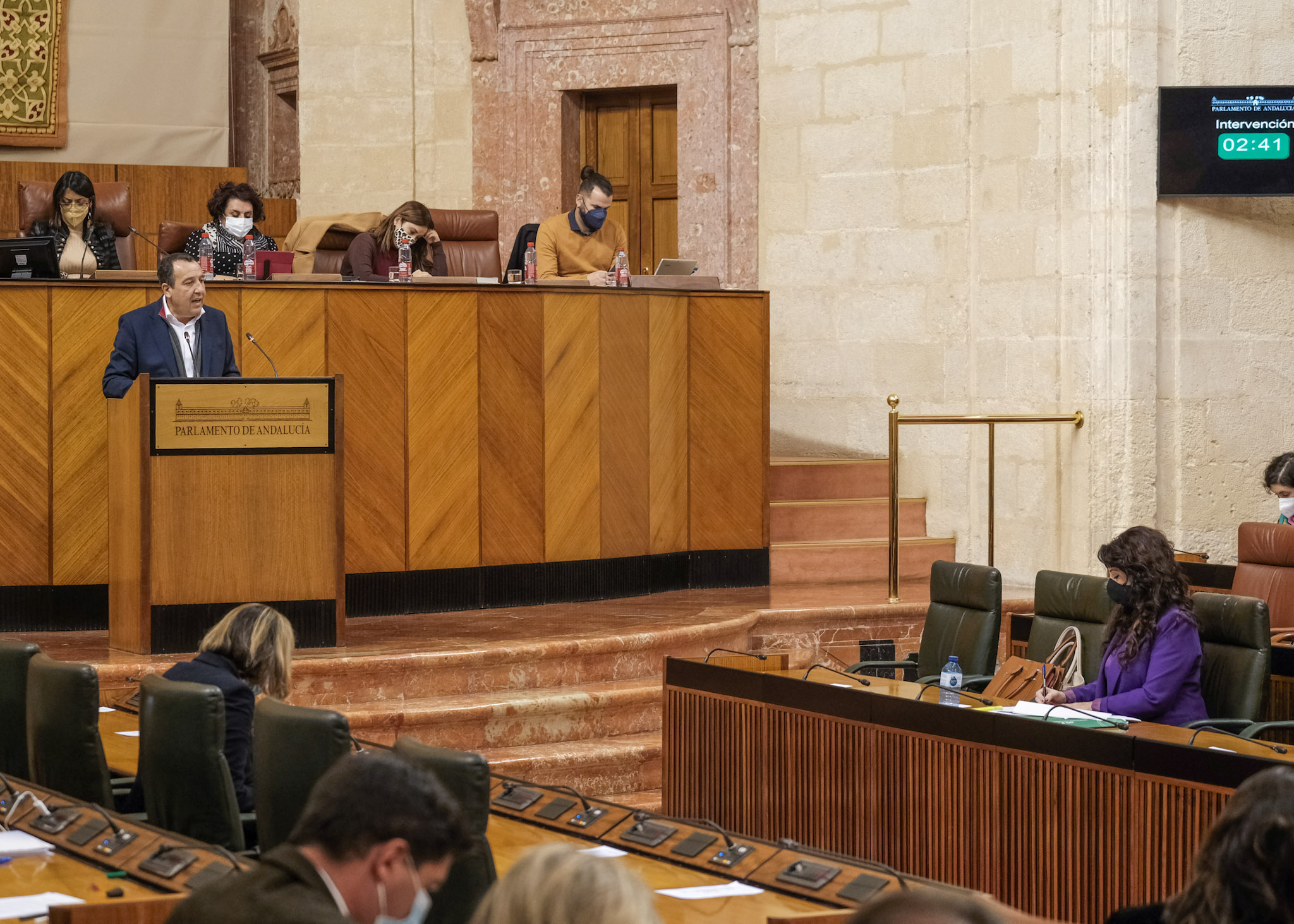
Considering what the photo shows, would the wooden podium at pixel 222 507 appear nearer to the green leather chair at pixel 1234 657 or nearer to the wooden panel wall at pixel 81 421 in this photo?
the wooden panel wall at pixel 81 421

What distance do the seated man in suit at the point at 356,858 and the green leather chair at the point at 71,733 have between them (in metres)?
1.79

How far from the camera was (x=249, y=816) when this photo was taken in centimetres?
394

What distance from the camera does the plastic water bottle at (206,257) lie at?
23.0ft

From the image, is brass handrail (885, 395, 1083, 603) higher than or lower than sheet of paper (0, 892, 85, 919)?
higher

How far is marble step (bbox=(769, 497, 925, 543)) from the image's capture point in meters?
8.74

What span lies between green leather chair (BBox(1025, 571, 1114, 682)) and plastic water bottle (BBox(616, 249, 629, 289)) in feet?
9.12

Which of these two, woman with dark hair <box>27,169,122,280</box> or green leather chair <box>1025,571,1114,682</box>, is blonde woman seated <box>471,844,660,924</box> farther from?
woman with dark hair <box>27,169,122,280</box>

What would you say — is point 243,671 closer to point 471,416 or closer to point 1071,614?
point 1071,614

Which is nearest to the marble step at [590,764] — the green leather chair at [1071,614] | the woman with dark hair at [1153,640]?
the green leather chair at [1071,614]

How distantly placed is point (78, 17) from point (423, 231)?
4.80 metres

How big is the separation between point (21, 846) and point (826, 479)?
6.29m

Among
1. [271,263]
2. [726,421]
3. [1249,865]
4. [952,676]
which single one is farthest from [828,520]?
[1249,865]

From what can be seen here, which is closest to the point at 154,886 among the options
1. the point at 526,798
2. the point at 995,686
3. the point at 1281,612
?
the point at 526,798

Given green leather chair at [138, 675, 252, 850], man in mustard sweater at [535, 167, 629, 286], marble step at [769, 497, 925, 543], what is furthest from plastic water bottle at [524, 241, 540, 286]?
green leather chair at [138, 675, 252, 850]
